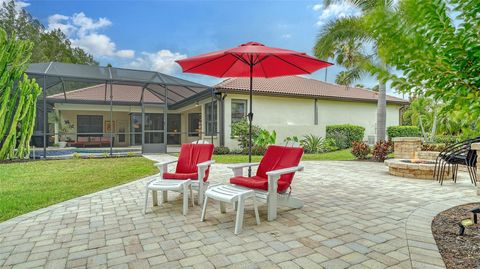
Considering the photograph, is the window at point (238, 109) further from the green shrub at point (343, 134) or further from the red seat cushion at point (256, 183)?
the red seat cushion at point (256, 183)

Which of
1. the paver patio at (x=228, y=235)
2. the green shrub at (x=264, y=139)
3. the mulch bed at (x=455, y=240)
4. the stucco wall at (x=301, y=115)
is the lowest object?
the paver patio at (x=228, y=235)

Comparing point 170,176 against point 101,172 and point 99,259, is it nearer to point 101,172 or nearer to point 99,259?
point 99,259

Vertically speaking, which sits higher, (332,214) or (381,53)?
(381,53)

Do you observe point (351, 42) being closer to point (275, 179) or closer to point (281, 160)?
point (281, 160)

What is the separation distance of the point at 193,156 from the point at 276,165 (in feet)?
5.09

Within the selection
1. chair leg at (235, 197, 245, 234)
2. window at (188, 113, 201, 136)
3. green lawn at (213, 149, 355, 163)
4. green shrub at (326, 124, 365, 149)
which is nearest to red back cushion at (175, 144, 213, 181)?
chair leg at (235, 197, 245, 234)

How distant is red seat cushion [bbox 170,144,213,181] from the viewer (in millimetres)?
5031

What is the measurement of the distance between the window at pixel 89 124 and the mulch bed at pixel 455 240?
2215 centimetres

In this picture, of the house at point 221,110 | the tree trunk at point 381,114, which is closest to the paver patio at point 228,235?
the tree trunk at point 381,114

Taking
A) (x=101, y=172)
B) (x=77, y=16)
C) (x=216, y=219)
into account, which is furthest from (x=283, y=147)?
(x=77, y=16)

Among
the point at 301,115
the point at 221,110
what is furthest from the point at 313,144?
the point at 221,110

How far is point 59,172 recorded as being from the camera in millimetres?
8094

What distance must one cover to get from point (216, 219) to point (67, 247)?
178cm

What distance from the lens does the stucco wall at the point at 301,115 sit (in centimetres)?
1516
